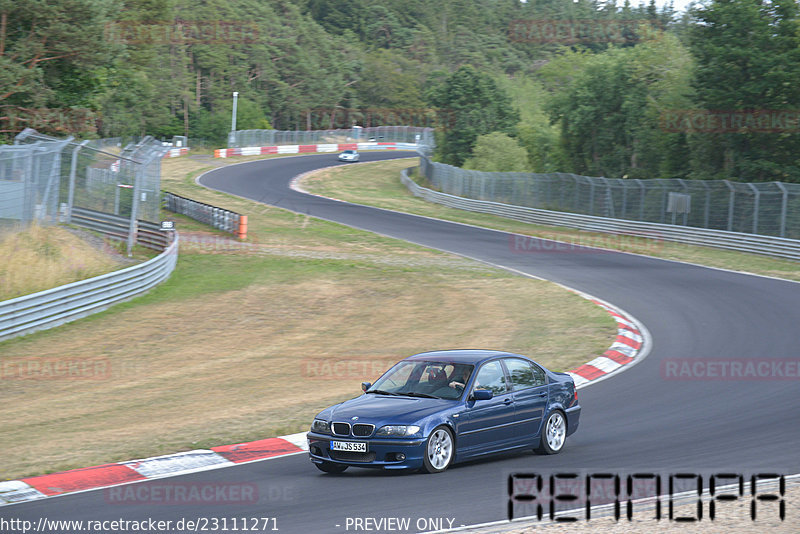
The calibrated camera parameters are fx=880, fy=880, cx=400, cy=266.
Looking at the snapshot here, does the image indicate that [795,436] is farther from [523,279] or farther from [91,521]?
[523,279]

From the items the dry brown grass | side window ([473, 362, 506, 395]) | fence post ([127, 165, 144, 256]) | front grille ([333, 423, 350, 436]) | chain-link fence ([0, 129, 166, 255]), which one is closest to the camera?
front grille ([333, 423, 350, 436])

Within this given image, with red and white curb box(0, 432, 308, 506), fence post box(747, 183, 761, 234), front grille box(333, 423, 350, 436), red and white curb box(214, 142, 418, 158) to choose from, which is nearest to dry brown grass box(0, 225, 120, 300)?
red and white curb box(0, 432, 308, 506)

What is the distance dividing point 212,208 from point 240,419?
87.7 ft

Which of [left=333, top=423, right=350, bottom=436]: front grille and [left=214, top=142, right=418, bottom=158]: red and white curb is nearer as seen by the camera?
[left=333, top=423, right=350, bottom=436]: front grille

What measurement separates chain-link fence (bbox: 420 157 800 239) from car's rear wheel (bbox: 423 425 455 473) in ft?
82.4

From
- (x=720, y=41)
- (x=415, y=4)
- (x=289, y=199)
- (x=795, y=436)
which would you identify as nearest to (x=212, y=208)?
(x=289, y=199)

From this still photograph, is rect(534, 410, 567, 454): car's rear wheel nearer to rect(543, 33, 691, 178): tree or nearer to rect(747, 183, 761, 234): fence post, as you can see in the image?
rect(747, 183, 761, 234): fence post

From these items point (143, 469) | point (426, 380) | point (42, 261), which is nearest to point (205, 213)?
point (42, 261)

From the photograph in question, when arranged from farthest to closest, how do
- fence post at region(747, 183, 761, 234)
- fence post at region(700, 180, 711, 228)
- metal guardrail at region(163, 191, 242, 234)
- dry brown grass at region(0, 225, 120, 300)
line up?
metal guardrail at region(163, 191, 242, 234) → fence post at region(700, 180, 711, 228) → fence post at region(747, 183, 761, 234) → dry brown grass at region(0, 225, 120, 300)

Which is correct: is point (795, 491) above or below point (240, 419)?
above

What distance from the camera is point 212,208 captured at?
37.9 m

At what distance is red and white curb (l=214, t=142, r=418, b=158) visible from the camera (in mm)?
83000

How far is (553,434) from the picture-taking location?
410 inches

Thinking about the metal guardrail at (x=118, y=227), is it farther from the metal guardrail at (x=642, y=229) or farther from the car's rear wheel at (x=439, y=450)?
the metal guardrail at (x=642, y=229)
